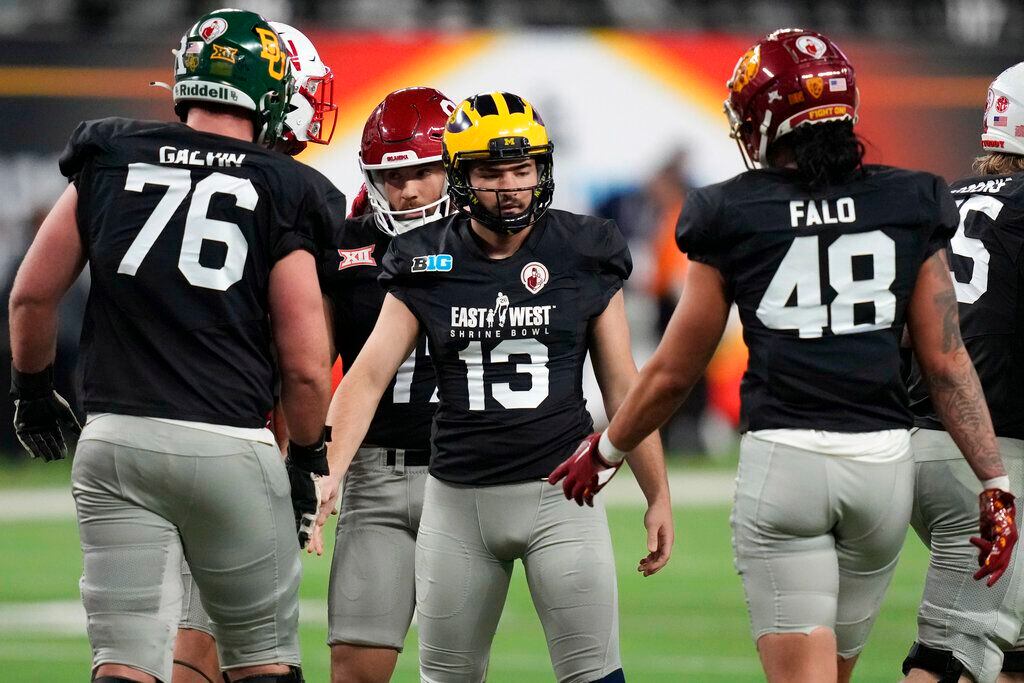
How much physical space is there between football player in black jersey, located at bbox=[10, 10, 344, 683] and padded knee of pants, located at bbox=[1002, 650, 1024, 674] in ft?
7.21

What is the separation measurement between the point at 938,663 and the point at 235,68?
99.1 inches

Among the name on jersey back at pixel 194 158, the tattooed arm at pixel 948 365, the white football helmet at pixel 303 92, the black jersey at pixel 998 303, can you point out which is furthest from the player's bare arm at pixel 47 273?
the black jersey at pixel 998 303

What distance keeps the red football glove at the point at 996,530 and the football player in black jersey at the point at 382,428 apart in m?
1.55

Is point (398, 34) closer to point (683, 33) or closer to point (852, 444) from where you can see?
point (683, 33)

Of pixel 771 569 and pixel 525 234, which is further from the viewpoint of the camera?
pixel 525 234

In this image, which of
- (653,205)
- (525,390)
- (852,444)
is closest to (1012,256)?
(852,444)

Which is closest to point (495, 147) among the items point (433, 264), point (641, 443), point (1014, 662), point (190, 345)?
point (433, 264)

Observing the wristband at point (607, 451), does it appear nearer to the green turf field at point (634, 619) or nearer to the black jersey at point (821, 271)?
the black jersey at point (821, 271)

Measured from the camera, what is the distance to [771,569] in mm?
3238

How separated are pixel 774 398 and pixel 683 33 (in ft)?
34.1

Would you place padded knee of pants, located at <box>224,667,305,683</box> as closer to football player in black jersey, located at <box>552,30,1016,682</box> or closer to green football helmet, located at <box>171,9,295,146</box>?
football player in black jersey, located at <box>552,30,1016,682</box>

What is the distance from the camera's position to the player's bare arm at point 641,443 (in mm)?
3668

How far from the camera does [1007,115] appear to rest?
4.30m

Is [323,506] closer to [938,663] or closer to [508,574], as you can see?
[508,574]
